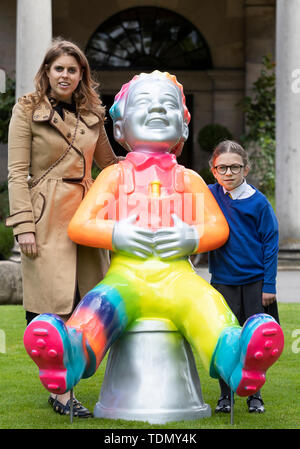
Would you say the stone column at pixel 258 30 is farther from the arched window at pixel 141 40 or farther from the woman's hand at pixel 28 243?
the woman's hand at pixel 28 243

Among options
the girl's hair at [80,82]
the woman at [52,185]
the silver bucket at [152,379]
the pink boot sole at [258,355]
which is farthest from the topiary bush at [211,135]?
the pink boot sole at [258,355]

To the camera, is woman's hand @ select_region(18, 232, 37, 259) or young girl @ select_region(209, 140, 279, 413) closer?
woman's hand @ select_region(18, 232, 37, 259)

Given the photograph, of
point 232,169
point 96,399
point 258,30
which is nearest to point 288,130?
point 258,30

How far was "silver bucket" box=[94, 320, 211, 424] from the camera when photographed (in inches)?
163

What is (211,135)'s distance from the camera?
1630 cm

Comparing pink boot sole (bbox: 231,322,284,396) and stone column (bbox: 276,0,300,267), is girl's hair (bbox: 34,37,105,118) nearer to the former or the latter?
pink boot sole (bbox: 231,322,284,396)

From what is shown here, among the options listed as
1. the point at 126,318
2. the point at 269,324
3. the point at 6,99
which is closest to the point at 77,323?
the point at 126,318

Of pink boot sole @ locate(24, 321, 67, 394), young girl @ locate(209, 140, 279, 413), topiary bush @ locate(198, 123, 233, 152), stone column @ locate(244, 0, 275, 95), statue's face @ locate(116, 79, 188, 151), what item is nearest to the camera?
pink boot sole @ locate(24, 321, 67, 394)

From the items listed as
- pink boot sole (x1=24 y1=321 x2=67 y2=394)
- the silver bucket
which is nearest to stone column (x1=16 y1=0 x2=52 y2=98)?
the silver bucket

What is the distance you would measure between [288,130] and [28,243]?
7.66m

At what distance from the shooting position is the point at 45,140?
458 centimetres

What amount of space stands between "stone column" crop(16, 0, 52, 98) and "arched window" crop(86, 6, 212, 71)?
5.81m

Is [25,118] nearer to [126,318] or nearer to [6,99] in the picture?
[126,318]

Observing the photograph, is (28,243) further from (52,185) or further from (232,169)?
(232,169)
